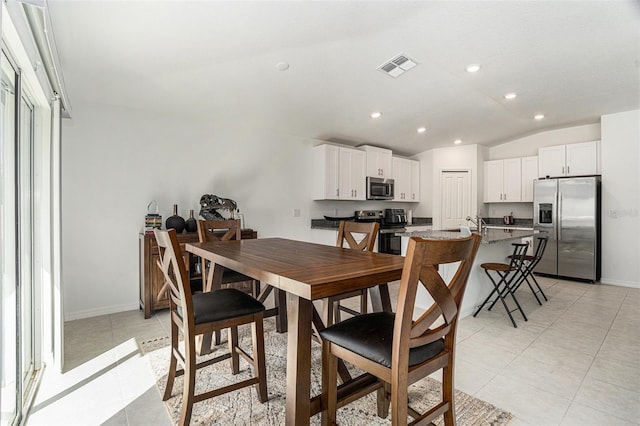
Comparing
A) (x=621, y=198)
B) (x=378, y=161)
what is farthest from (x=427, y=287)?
(x=621, y=198)

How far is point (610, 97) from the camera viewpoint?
4051 mm

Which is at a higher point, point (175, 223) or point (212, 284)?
point (175, 223)

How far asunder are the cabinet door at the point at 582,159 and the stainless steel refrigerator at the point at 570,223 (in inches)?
8.8

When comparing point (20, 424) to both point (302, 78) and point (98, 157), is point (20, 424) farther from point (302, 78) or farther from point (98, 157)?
point (302, 78)

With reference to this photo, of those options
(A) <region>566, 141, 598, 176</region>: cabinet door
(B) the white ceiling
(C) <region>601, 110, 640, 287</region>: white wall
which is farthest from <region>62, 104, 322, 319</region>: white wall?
(C) <region>601, 110, 640, 287</region>: white wall

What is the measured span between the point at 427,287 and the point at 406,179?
210 inches

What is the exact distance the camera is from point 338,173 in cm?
502

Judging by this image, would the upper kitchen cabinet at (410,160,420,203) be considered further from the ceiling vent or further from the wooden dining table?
the wooden dining table

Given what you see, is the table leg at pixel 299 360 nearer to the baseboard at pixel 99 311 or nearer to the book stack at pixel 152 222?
the book stack at pixel 152 222

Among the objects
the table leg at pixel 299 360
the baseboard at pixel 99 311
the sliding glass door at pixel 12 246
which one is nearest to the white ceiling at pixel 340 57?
the sliding glass door at pixel 12 246

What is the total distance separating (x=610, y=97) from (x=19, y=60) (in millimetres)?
5822

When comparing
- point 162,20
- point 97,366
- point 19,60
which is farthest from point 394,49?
point 97,366

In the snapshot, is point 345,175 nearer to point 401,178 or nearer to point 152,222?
point 401,178

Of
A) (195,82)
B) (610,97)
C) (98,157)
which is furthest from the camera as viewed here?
(610,97)
